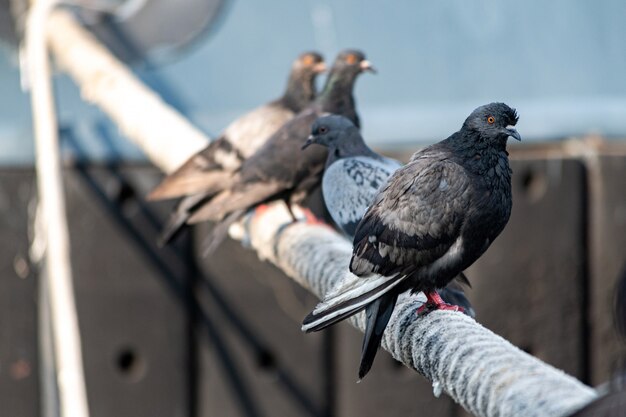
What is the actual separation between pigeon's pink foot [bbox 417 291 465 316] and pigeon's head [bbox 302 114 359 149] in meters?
1.18

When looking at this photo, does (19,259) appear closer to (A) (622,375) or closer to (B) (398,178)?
(B) (398,178)

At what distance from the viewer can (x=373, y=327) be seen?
2.85 meters

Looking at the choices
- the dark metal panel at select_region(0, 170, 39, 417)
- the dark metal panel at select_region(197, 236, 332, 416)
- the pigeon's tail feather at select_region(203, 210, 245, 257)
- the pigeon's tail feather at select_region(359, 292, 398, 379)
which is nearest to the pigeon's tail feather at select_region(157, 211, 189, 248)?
the pigeon's tail feather at select_region(203, 210, 245, 257)

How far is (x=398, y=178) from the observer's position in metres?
2.97

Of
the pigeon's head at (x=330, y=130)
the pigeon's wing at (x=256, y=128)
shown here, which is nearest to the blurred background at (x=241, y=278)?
the pigeon's wing at (x=256, y=128)

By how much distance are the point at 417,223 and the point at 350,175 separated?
859 mm

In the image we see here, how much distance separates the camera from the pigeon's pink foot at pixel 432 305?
2893 mm

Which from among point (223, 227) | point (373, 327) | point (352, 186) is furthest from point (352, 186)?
point (223, 227)

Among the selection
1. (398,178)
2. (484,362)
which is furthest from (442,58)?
(484,362)

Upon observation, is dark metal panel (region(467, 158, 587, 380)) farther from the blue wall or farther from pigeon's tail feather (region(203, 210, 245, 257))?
pigeon's tail feather (region(203, 210, 245, 257))

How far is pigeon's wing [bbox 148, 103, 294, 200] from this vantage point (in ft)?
15.3

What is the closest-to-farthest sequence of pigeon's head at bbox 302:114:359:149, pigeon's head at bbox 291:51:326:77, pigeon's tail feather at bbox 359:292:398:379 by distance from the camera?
pigeon's tail feather at bbox 359:292:398:379, pigeon's head at bbox 302:114:359:149, pigeon's head at bbox 291:51:326:77

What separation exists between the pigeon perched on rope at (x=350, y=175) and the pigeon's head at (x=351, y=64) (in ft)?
2.21

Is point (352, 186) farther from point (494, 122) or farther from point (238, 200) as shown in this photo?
point (238, 200)
